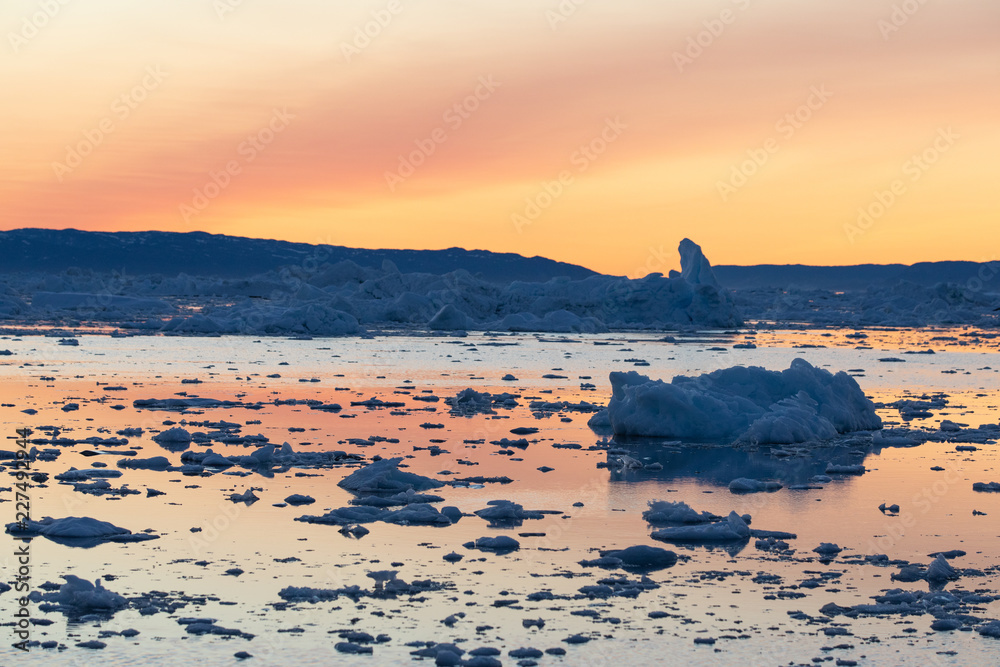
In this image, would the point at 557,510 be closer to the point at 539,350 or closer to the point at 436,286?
the point at 539,350

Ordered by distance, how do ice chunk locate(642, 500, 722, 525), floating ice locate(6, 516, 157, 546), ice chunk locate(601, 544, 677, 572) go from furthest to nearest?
ice chunk locate(642, 500, 722, 525) < floating ice locate(6, 516, 157, 546) < ice chunk locate(601, 544, 677, 572)

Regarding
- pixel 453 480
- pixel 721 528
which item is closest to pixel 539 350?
pixel 453 480

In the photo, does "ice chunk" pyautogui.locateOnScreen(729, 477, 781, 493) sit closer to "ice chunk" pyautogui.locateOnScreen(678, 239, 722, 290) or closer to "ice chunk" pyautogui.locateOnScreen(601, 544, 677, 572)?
"ice chunk" pyautogui.locateOnScreen(601, 544, 677, 572)

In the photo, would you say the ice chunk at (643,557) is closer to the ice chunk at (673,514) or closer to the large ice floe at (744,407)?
the ice chunk at (673,514)

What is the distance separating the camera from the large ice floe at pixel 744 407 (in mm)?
14039

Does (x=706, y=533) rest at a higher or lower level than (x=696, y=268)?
lower

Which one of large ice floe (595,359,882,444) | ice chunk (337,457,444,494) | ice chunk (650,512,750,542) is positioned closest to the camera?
ice chunk (650,512,750,542)

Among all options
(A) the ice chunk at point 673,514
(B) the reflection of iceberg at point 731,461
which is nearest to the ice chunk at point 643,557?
(A) the ice chunk at point 673,514

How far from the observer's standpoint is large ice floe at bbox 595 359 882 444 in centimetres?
1404

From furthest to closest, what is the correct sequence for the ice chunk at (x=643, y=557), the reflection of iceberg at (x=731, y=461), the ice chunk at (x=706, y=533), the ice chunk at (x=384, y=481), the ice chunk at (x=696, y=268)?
1. the ice chunk at (x=696, y=268)
2. the reflection of iceberg at (x=731, y=461)
3. the ice chunk at (x=384, y=481)
4. the ice chunk at (x=706, y=533)
5. the ice chunk at (x=643, y=557)

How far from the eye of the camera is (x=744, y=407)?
573 inches

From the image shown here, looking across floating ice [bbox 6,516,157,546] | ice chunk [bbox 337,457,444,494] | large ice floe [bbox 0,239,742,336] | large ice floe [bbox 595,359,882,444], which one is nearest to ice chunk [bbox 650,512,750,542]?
ice chunk [bbox 337,457,444,494]

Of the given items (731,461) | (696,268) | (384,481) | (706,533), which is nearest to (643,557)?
(706,533)

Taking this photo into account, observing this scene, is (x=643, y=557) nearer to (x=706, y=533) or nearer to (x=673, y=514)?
(x=706, y=533)
